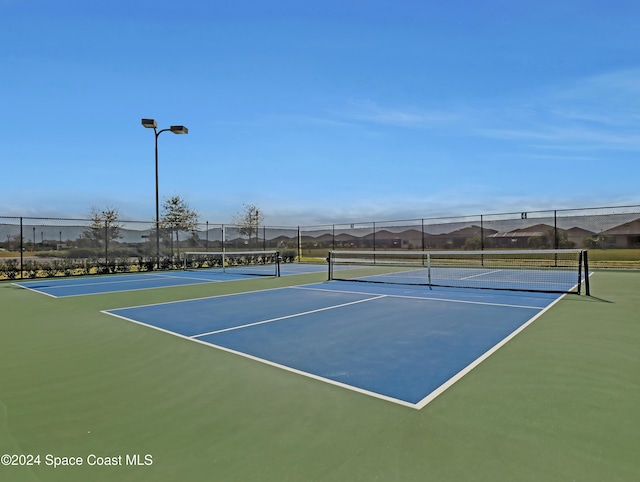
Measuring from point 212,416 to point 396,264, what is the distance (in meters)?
18.6

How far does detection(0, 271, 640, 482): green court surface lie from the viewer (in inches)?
89.4

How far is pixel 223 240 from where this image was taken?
21.1 meters

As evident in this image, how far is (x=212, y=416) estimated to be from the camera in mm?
2953

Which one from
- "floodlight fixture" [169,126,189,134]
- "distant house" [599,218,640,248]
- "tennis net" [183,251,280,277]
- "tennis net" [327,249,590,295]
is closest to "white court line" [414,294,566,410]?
"tennis net" [327,249,590,295]

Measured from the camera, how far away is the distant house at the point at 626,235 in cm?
1598

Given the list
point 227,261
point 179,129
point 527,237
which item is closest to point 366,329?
point 179,129

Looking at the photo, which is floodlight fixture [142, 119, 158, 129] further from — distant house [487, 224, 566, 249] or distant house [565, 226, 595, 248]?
distant house [565, 226, 595, 248]

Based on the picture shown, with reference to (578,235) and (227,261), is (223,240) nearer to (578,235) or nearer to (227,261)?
(227,261)

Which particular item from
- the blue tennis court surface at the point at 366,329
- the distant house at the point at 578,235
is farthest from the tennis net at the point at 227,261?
the distant house at the point at 578,235

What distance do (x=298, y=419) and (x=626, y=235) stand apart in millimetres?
18363

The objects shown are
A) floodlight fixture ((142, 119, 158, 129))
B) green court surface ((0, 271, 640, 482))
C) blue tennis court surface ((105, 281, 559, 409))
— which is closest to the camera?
green court surface ((0, 271, 640, 482))

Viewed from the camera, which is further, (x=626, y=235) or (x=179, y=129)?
(x=179, y=129)

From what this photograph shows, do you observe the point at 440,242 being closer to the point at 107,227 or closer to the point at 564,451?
the point at 107,227

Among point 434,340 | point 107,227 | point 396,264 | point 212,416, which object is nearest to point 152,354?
point 212,416
